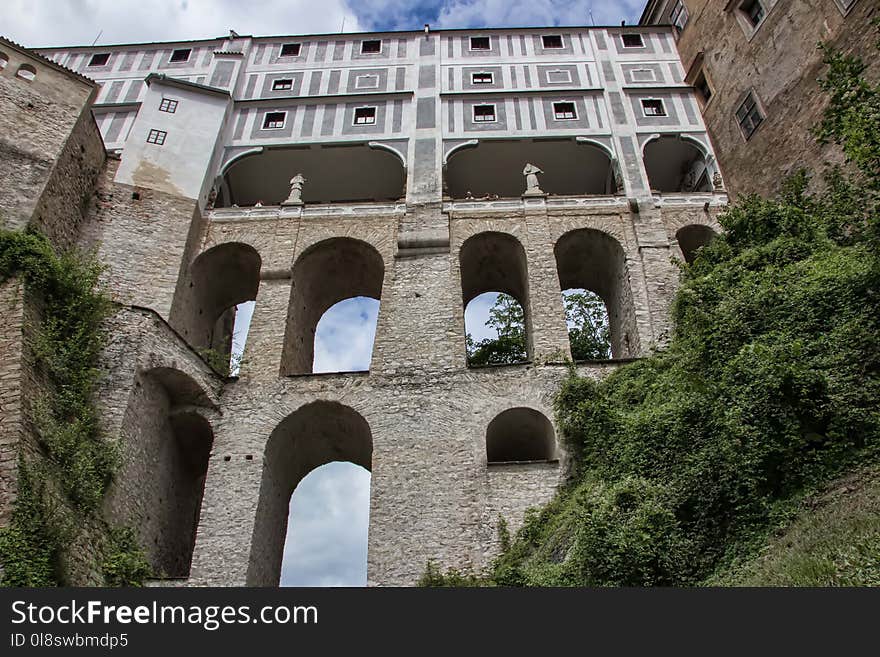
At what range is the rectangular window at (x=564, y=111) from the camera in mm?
21391

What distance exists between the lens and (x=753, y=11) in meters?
20.6

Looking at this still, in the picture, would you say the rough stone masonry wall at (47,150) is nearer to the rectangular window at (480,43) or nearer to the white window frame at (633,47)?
the rectangular window at (480,43)

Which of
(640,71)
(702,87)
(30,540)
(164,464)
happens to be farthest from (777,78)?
(30,540)

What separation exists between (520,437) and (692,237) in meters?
7.82

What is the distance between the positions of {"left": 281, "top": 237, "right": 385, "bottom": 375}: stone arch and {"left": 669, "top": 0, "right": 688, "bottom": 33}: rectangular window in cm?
1471

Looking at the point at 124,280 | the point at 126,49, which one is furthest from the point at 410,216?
the point at 126,49

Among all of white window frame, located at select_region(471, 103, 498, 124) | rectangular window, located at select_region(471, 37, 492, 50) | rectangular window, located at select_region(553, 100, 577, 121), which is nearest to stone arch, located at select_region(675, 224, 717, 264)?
rectangular window, located at select_region(553, 100, 577, 121)

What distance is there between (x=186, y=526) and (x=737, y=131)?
1776cm

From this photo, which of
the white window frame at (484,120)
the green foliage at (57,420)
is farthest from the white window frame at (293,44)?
the green foliage at (57,420)

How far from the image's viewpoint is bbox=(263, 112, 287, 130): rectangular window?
2136 centimetres

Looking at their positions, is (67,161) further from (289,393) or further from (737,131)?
(737,131)

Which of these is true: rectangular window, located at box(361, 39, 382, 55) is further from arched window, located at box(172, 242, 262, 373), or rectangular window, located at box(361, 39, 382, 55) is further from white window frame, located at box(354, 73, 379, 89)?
arched window, located at box(172, 242, 262, 373)

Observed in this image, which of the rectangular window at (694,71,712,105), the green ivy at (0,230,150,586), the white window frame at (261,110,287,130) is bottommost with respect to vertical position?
the green ivy at (0,230,150,586)

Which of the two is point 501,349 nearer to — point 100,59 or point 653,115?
point 653,115
